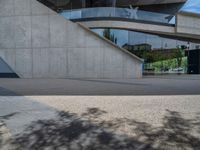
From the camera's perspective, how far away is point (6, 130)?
691 centimetres

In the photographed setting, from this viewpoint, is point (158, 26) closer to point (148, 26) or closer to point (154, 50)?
point (148, 26)

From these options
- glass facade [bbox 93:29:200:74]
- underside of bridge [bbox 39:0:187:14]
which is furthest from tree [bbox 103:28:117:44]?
underside of bridge [bbox 39:0:187:14]

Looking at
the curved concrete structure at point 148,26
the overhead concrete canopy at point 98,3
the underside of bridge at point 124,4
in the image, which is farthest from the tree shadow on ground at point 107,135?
the overhead concrete canopy at point 98,3

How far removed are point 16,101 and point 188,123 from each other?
5640 mm

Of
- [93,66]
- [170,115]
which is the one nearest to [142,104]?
[170,115]

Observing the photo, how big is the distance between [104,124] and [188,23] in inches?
1164

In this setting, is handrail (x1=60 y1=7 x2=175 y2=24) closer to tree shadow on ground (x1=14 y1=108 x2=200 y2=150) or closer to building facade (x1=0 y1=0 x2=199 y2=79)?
building facade (x1=0 y1=0 x2=199 y2=79)

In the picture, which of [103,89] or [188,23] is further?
[188,23]

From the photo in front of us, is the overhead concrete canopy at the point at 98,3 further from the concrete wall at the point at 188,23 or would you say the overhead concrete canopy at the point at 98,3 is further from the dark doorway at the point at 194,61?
the dark doorway at the point at 194,61

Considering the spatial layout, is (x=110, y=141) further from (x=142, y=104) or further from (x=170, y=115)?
(x=142, y=104)

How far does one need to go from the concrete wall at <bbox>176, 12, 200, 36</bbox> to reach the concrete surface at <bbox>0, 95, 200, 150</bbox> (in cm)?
2449

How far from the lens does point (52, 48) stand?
21125 mm

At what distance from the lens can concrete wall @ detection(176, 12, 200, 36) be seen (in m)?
32.9

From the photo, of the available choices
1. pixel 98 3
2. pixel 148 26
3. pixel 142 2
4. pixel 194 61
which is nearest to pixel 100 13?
pixel 148 26
